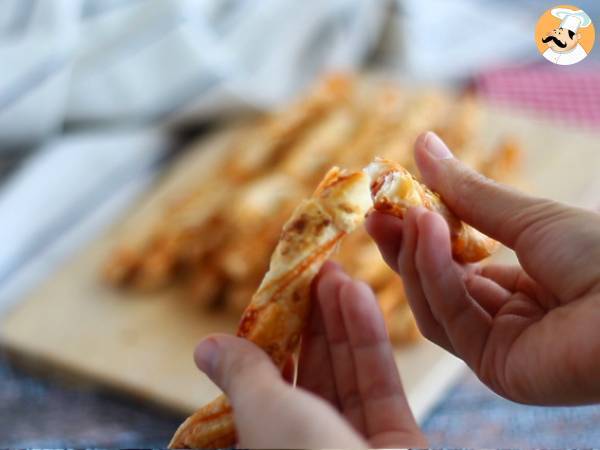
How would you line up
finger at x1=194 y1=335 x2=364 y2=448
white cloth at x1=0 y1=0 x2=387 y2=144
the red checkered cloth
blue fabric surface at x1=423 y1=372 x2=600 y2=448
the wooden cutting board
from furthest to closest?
the red checkered cloth → white cloth at x1=0 y1=0 x2=387 y2=144 → the wooden cutting board → blue fabric surface at x1=423 y1=372 x2=600 y2=448 → finger at x1=194 y1=335 x2=364 y2=448

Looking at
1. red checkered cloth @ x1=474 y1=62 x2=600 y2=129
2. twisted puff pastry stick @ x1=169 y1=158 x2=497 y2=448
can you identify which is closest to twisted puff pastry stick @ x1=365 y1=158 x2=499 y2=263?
twisted puff pastry stick @ x1=169 y1=158 x2=497 y2=448

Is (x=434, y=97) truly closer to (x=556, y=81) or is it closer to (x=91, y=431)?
(x=556, y=81)

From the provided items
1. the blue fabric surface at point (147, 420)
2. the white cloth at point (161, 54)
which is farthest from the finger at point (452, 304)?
the white cloth at point (161, 54)

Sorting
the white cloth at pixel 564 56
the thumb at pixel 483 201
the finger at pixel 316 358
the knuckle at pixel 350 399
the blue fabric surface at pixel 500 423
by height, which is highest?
the white cloth at pixel 564 56

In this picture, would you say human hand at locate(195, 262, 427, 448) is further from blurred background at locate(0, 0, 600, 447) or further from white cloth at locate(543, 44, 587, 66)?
blurred background at locate(0, 0, 600, 447)

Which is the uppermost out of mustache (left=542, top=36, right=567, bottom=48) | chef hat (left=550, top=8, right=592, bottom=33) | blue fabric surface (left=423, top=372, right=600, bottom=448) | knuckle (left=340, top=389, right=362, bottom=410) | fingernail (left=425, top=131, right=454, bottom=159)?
chef hat (left=550, top=8, right=592, bottom=33)

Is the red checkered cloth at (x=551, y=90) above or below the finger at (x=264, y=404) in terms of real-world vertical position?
above

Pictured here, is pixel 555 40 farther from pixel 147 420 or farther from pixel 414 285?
pixel 147 420

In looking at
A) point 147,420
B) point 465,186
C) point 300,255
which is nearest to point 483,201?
point 465,186

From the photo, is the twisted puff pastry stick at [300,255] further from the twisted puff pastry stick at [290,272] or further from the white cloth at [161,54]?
the white cloth at [161,54]
